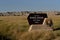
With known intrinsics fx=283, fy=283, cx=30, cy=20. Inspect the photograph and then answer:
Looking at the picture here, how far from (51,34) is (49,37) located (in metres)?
0.85

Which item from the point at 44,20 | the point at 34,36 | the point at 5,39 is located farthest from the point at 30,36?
the point at 44,20

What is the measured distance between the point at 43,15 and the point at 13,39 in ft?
40.0

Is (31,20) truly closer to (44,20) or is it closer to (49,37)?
(44,20)

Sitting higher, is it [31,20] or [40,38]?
[40,38]

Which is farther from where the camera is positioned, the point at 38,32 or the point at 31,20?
the point at 31,20

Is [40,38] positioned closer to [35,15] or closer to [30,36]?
[30,36]

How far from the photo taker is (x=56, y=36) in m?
23.3

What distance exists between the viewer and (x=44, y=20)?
32750 mm

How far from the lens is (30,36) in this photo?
23.1 metres

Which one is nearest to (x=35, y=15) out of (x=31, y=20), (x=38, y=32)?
(x=31, y=20)

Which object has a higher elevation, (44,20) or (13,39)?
(13,39)

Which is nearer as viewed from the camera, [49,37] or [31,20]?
[49,37]

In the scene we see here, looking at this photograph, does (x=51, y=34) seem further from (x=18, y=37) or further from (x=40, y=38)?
(x=18, y=37)

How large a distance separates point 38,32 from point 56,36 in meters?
1.56
